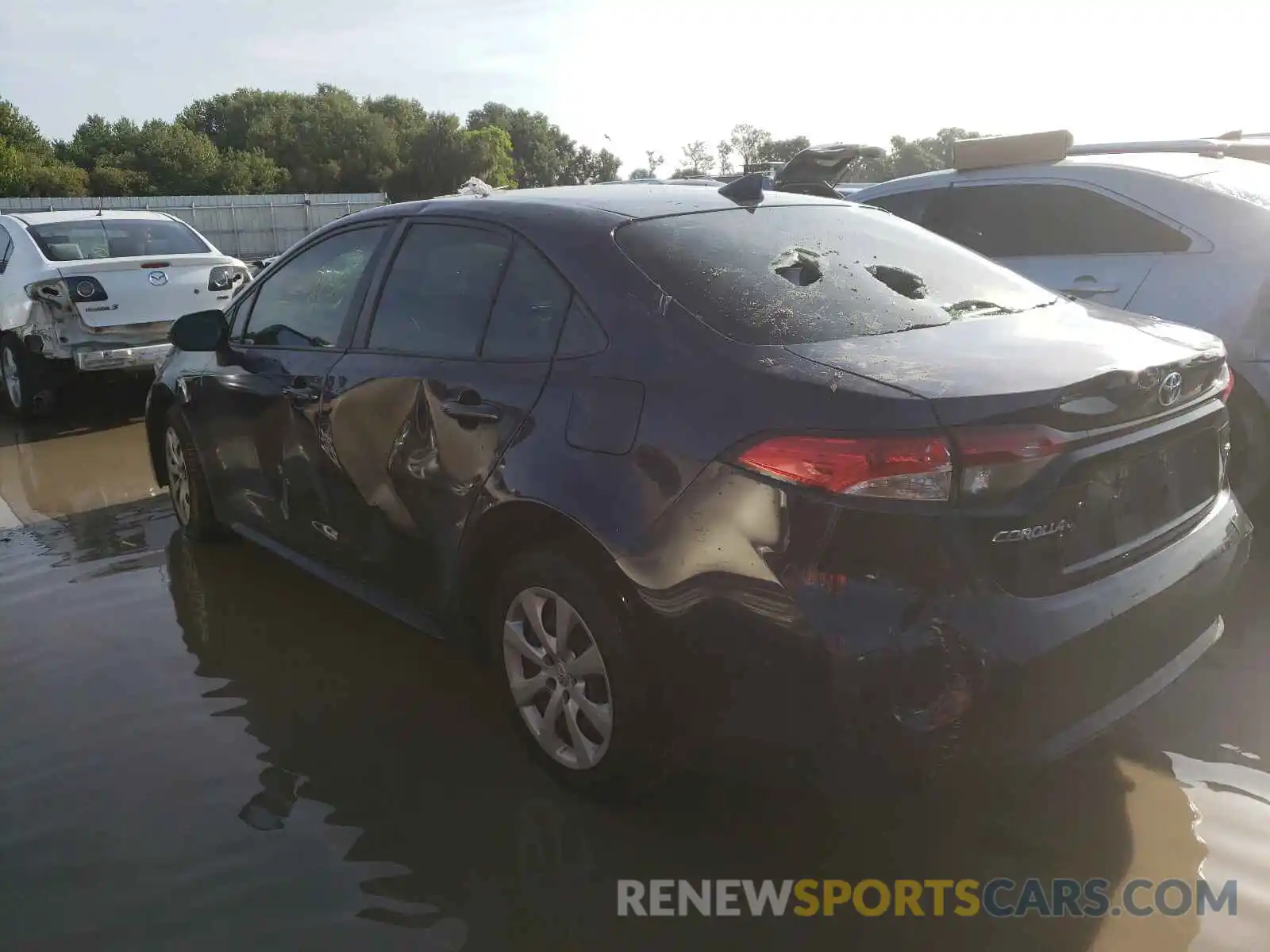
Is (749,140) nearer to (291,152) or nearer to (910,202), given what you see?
(291,152)

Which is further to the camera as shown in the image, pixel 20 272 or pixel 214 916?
pixel 20 272

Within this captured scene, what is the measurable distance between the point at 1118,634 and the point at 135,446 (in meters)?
7.01

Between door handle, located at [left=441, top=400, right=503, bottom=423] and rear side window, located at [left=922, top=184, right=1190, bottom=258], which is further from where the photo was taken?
rear side window, located at [left=922, top=184, right=1190, bottom=258]

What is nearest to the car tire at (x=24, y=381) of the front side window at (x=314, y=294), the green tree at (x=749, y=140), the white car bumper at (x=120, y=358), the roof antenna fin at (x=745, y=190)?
the white car bumper at (x=120, y=358)

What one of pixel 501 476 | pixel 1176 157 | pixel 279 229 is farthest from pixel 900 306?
pixel 279 229

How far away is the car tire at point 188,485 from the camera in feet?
16.0

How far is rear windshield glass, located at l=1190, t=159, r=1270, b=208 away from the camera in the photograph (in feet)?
14.4

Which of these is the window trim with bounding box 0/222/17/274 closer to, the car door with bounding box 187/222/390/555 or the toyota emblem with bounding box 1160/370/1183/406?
the car door with bounding box 187/222/390/555

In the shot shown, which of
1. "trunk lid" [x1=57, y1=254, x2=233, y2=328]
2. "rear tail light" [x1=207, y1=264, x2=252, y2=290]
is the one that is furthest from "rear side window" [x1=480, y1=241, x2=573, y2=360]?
"rear tail light" [x1=207, y1=264, x2=252, y2=290]

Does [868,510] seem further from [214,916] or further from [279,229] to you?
[279,229]

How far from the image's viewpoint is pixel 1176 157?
505 cm

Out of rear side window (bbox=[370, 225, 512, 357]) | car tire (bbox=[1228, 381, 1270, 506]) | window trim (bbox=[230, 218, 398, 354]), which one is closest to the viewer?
rear side window (bbox=[370, 225, 512, 357])

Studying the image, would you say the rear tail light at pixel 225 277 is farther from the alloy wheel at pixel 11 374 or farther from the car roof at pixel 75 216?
the alloy wheel at pixel 11 374

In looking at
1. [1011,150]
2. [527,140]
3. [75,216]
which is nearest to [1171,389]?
[1011,150]
